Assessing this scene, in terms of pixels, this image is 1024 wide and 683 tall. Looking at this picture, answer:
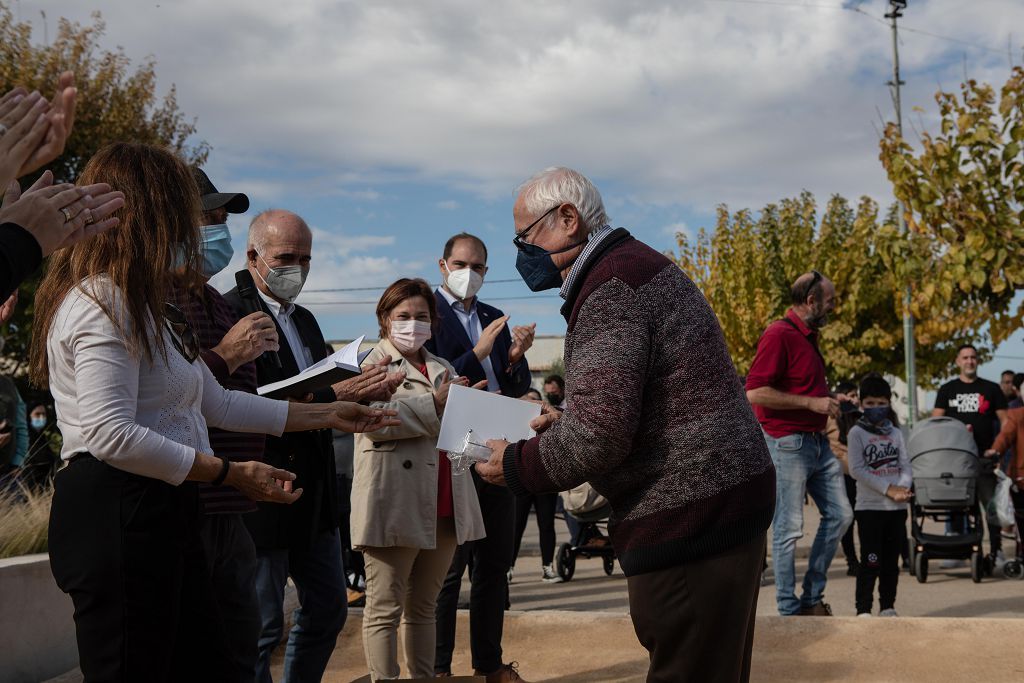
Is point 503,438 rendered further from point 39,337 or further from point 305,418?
point 39,337

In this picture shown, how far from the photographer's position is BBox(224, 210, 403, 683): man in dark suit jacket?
4.27 m

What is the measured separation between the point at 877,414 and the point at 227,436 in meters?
5.94

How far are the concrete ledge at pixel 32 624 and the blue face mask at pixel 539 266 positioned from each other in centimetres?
293

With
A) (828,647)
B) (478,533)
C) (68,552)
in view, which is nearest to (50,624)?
(478,533)

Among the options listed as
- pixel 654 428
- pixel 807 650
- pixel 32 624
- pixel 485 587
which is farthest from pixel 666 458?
pixel 32 624

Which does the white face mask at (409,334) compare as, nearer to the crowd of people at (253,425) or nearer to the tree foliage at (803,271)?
the crowd of people at (253,425)

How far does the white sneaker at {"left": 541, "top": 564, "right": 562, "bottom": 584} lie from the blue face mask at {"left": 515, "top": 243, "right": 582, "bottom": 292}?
7.60 m

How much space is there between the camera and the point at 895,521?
7.86 m

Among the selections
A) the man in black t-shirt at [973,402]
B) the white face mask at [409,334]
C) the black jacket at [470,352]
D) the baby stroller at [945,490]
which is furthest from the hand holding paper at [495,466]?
the man in black t-shirt at [973,402]

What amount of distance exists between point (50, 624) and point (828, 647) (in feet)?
13.3

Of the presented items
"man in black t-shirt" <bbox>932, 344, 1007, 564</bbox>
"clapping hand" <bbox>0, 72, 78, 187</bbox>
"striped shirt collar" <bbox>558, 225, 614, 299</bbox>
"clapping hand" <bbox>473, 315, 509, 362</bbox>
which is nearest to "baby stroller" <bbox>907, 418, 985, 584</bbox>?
"man in black t-shirt" <bbox>932, 344, 1007, 564</bbox>

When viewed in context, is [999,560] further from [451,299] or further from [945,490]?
[451,299]

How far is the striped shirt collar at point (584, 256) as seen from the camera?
333cm

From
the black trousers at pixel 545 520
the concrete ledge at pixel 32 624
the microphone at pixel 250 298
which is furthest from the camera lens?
the black trousers at pixel 545 520
